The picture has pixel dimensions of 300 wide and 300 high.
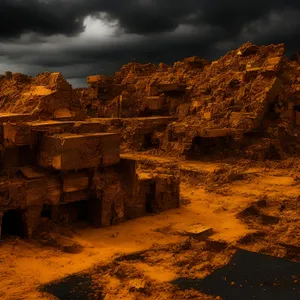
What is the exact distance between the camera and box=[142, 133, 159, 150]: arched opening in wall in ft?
60.7

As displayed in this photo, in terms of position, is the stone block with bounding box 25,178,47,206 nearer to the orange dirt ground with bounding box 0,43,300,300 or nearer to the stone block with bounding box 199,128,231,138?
the orange dirt ground with bounding box 0,43,300,300

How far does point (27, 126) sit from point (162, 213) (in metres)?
3.51

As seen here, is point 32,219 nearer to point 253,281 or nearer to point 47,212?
point 47,212

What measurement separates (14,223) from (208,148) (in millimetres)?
10191

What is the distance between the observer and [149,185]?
925 centimetres

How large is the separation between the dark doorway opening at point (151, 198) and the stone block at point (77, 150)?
129 centimetres

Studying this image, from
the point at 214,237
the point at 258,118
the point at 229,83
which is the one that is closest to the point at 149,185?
the point at 214,237

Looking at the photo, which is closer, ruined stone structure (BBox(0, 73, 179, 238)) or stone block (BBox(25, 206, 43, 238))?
stone block (BBox(25, 206, 43, 238))

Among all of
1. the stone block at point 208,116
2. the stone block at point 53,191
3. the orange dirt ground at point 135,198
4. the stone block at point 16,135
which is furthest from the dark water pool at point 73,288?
the stone block at point 208,116

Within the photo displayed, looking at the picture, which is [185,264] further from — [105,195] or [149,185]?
[149,185]

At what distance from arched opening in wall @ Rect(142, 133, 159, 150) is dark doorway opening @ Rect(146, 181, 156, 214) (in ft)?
30.2

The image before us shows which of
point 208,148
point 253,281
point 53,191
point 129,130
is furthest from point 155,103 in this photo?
point 253,281

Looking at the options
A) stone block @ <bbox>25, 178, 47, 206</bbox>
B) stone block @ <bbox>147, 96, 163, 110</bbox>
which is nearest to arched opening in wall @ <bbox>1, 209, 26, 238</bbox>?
stone block @ <bbox>25, 178, 47, 206</bbox>

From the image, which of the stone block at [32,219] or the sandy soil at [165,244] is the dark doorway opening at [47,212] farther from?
the sandy soil at [165,244]
